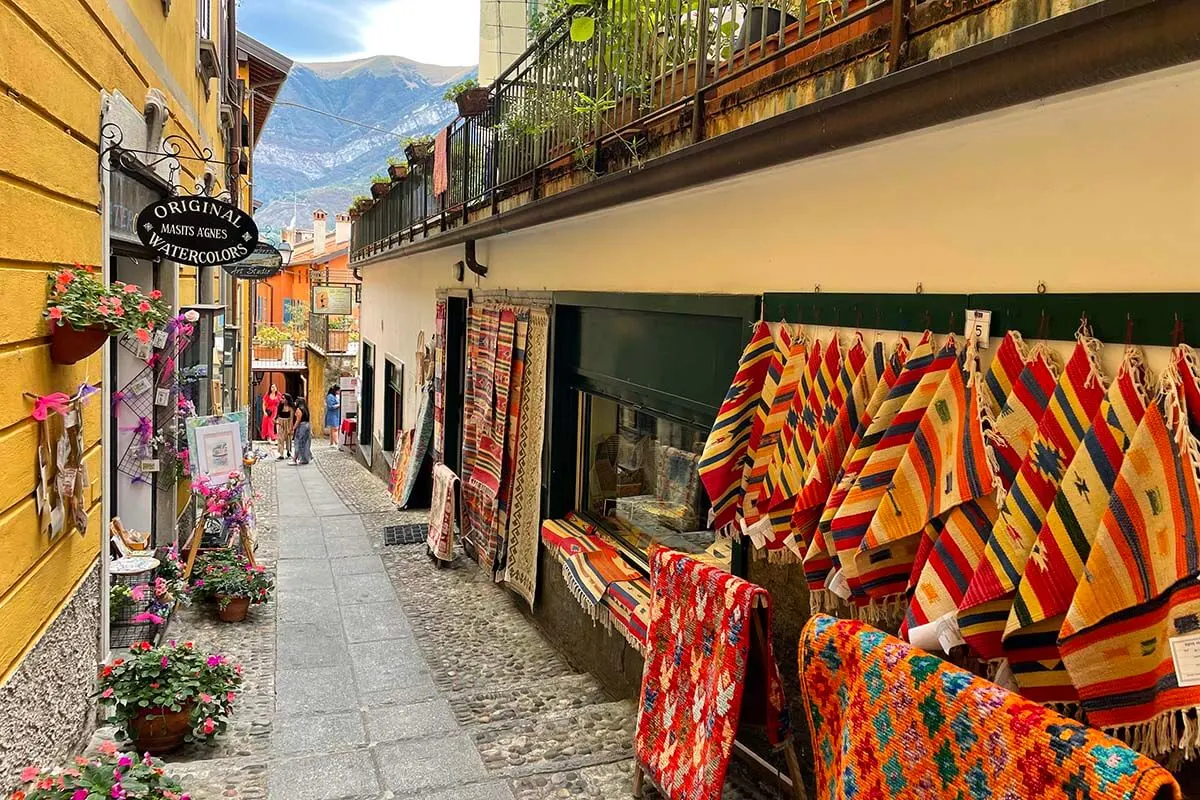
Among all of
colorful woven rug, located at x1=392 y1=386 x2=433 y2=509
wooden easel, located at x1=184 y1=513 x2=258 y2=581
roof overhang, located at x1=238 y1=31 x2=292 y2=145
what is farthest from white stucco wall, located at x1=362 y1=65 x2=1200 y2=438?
roof overhang, located at x1=238 y1=31 x2=292 y2=145

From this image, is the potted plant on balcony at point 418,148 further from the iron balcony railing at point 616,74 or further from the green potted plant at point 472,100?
the iron balcony railing at point 616,74

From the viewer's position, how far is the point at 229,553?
7.73 meters

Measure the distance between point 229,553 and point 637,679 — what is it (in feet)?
13.8

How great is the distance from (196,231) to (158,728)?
9.48ft

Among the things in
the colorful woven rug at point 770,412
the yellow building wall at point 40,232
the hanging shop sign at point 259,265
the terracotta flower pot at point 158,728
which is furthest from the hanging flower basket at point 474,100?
the terracotta flower pot at point 158,728

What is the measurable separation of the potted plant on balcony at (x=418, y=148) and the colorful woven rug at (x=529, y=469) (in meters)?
6.38

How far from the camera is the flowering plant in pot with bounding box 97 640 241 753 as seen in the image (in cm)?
462

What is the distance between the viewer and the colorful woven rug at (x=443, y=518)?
9.55 meters

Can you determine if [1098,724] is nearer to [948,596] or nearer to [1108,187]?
[948,596]

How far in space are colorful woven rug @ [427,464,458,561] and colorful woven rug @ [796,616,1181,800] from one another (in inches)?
270

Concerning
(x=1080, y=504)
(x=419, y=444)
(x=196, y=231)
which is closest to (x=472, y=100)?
(x=196, y=231)

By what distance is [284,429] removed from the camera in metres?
22.9

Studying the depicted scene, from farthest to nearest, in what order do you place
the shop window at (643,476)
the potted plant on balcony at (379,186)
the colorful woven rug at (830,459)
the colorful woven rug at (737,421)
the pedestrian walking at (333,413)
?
the pedestrian walking at (333,413), the potted plant on balcony at (379,186), the shop window at (643,476), the colorful woven rug at (737,421), the colorful woven rug at (830,459)

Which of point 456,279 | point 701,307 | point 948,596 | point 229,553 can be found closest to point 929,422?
point 948,596
